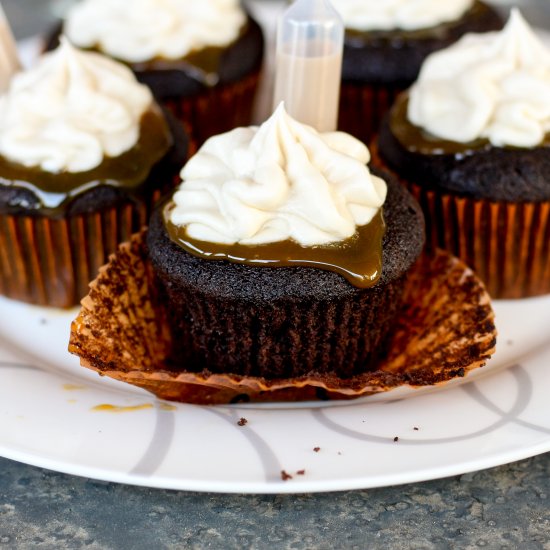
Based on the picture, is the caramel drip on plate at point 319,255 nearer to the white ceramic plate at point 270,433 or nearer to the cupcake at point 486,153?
the white ceramic plate at point 270,433

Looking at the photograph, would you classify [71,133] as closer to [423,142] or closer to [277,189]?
[277,189]

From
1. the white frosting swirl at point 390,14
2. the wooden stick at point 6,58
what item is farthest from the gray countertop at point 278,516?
the white frosting swirl at point 390,14

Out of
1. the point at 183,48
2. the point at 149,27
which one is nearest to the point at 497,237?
the point at 183,48

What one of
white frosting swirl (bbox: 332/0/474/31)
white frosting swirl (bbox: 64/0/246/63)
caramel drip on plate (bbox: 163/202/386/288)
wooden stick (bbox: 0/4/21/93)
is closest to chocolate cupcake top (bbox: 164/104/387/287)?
caramel drip on plate (bbox: 163/202/386/288)

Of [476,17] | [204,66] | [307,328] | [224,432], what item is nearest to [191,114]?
[204,66]

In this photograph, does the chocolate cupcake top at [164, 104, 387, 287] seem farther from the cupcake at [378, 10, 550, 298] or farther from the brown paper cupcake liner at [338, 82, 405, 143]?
the brown paper cupcake liner at [338, 82, 405, 143]
